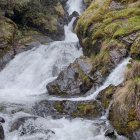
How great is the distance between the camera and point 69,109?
1484 centimetres

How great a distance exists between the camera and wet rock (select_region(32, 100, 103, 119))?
1440cm

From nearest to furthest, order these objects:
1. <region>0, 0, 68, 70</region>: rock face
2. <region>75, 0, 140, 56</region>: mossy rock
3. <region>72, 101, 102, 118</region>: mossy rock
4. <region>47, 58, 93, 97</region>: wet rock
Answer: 1. <region>72, 101, 102, 118</region>: mossy rock
2. <region>47, 58, 93, 97</region>: wet rock
3. <region>75, 0, 140, 56</region>: mossy rock
4. <region>0, 0, 68, 70</region>: rock face

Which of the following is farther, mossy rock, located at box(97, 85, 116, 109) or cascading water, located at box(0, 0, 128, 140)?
mossy rock, located at box(97, 85, 116, 109)

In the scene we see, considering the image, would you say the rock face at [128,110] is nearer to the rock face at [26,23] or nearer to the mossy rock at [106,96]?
the mossy rock at [106,96]

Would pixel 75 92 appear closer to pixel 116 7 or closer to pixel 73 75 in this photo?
pixel 73 75

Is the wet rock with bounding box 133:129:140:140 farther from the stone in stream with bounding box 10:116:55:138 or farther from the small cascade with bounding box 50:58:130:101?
the small cascade with bounding box 50:58:130:101

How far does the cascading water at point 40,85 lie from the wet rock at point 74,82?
87 cm

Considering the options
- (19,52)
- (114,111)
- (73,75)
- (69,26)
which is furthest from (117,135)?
(69,26)

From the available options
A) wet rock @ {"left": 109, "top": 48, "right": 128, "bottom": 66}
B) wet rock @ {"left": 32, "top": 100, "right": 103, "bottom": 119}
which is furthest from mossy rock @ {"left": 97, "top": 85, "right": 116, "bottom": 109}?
wet rock @ {"left": 109, "top": 48, "right": 128, "bottom": 66}

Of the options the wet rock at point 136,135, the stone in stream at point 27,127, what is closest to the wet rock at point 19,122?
the stone in stream at point 27,127

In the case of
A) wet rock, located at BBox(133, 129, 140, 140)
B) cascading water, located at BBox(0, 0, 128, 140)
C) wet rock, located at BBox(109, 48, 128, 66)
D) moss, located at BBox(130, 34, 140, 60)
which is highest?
moss, located at BBox(130, 34, 140, 60)

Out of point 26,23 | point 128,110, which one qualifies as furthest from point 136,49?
point 26,23

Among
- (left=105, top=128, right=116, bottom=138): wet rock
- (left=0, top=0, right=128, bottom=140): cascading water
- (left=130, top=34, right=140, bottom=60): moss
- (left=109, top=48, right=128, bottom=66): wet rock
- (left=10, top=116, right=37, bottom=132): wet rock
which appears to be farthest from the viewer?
(left=109, top=48, right=128, bottom=66): wet rock

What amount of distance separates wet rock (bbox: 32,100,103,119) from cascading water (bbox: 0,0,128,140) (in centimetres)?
46
